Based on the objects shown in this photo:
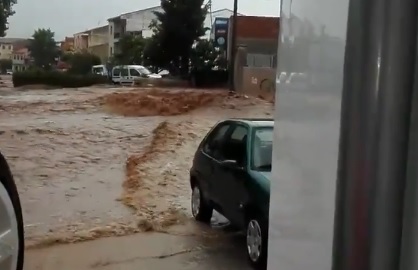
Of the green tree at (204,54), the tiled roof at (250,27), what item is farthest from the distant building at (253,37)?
the green tree at (204,54)

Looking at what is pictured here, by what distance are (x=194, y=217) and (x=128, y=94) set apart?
0.83m

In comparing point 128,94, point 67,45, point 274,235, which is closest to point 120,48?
point 67,45

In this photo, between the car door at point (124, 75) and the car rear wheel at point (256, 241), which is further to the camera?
the car door at point (124, 75)

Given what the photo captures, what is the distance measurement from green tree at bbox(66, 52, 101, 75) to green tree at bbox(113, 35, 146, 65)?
121 mm

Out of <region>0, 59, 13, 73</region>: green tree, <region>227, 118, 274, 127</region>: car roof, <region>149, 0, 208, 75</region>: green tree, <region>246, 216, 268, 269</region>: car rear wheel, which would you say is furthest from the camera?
<region>149, 0, 208, 75</region>: green tree

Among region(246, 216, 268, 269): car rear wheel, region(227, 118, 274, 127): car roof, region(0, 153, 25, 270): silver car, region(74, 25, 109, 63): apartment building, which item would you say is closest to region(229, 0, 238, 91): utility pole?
region(227, 118, 274, 127): car roof

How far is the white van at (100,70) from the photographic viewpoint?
2479mm

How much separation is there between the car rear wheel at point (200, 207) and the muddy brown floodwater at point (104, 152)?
12cm

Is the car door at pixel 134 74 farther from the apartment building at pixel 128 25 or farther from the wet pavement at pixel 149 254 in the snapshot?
the wet pavement at pixel 149 254

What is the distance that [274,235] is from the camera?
13.9 inches

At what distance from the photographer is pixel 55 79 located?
8.25ft

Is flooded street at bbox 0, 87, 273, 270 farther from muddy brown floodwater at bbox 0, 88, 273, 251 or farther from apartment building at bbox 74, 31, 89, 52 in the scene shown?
apartment building at bbox 74, 31, 89, 52

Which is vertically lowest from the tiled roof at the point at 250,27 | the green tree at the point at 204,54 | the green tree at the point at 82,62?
the green tree at the point at 82,62

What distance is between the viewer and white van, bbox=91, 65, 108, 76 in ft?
8.13
